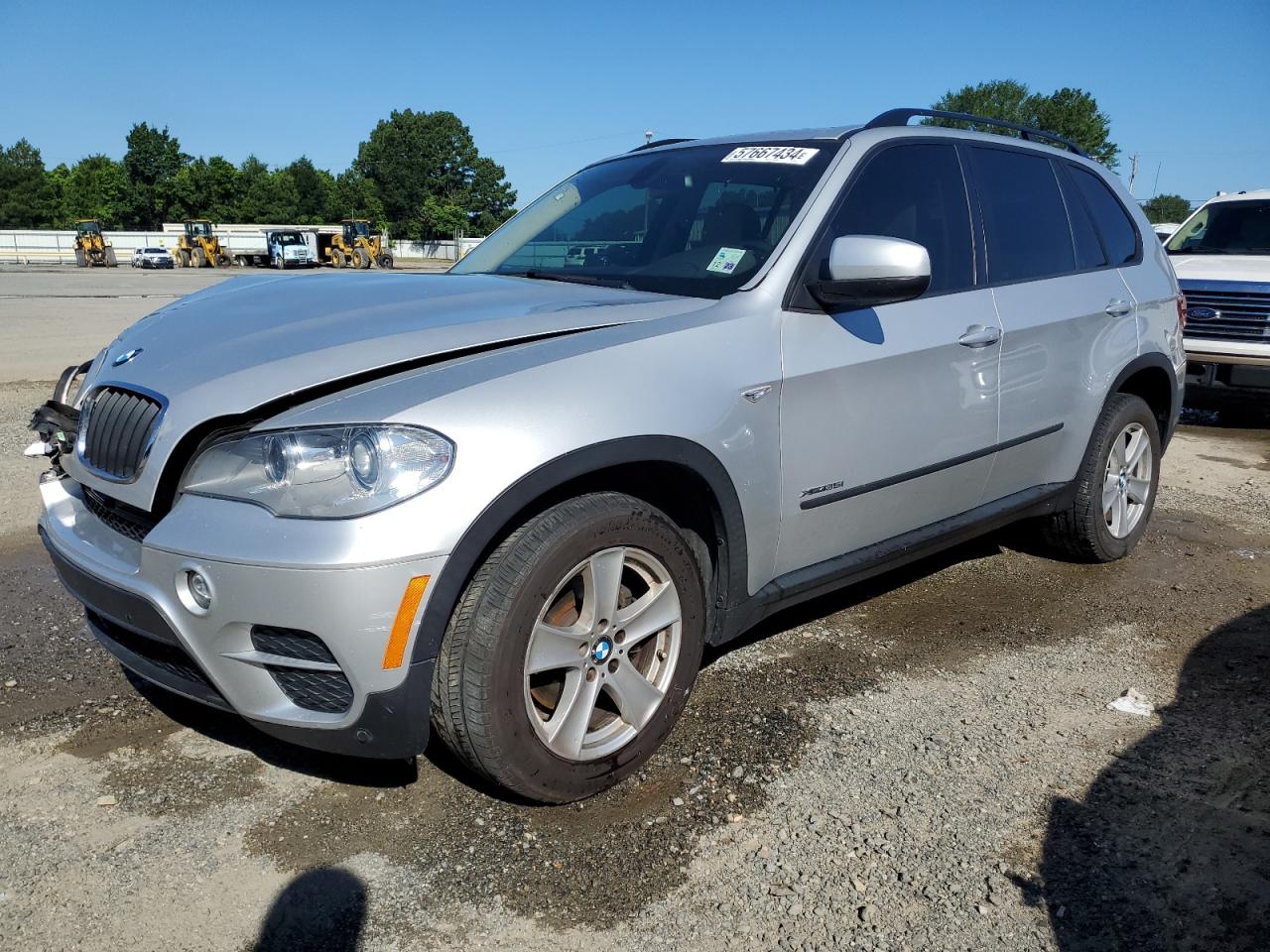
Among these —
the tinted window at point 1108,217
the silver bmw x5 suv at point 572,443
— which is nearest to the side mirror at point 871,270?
the silver bmw x5 suv at point 572,443

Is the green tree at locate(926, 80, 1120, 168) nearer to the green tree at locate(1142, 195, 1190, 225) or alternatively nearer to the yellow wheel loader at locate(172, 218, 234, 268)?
the green tree at locate(1142, 195, 1190, 225)

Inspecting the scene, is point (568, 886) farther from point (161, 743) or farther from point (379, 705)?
point (161, 743)

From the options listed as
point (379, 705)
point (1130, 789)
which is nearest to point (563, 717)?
point (379, 705)

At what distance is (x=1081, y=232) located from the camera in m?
4.41

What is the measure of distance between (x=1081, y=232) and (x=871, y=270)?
81.6 inches

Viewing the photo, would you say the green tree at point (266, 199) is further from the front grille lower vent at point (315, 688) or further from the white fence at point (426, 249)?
the front grille lower vent at point (315, 688)

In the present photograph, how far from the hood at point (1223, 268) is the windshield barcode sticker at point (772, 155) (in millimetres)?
6678

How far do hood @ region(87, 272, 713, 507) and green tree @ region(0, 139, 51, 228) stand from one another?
10283 centimetres

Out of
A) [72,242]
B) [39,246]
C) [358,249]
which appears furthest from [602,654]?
[39,246]

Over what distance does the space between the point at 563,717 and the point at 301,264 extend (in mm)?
57709

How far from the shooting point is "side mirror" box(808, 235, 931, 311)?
286cm

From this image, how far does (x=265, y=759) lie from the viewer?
2924 millimetres

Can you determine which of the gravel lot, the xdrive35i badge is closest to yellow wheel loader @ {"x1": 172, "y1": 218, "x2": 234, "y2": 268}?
the gravel lot

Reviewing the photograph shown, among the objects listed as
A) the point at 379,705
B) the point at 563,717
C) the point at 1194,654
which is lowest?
the point at 1194,654
